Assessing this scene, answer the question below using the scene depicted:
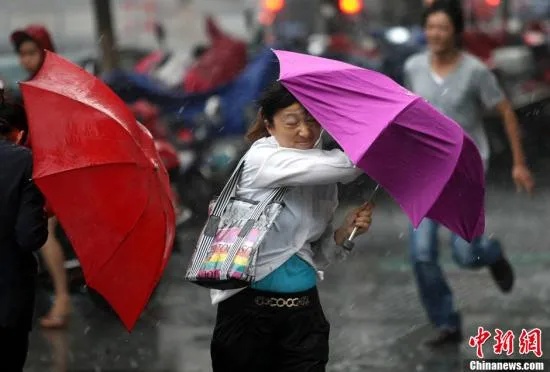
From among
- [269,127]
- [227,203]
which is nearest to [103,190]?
[227,203]

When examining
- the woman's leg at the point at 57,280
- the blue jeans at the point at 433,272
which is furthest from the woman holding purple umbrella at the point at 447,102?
the woman's leg at the point at 57,280

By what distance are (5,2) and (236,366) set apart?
50.6 feet

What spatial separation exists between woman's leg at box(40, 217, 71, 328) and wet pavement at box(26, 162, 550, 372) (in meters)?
0.12

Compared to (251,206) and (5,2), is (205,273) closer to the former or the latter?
(251,206)

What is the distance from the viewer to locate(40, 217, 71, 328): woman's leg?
8.21 metres

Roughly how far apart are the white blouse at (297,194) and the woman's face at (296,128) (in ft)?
0.12

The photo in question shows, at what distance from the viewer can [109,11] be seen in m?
12.7

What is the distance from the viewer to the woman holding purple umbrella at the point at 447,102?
7414 millimetres

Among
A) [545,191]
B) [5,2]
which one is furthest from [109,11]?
[5,2]

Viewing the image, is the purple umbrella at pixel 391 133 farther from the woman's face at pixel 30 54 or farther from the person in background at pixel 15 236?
the woman's face at pixel 30 54

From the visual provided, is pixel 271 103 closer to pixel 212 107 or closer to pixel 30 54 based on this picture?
pixel 30 54

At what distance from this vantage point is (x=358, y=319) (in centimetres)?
827

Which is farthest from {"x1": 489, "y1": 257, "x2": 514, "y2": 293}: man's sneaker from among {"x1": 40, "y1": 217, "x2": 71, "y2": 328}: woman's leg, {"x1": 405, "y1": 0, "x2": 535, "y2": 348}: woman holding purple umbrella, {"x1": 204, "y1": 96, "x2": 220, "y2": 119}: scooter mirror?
{"x1": 204, "y1": 96, "x2": 220, "y2": 119}: scooter mirror

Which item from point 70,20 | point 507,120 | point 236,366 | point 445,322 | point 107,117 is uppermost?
point 107,117
